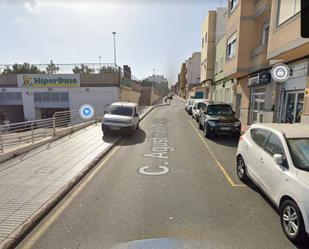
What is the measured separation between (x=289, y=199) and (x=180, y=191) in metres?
2.24

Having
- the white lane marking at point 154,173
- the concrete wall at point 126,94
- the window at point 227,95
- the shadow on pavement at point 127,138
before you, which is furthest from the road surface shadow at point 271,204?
the concrete wall at point 126,94

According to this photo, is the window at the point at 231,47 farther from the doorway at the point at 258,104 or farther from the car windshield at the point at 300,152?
the car windshield at the point at 300,152

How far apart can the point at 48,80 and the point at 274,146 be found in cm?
2777

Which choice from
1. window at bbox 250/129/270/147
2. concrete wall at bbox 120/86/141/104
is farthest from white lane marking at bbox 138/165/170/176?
concrete wall at bbox 120/86/141/104

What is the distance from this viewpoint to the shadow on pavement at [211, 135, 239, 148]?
9.90 metres

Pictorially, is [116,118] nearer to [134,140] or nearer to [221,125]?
[134,140]

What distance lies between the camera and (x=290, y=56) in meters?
9.45

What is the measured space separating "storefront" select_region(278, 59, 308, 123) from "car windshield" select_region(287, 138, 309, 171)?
22.4 ft

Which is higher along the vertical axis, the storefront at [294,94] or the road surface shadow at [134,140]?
the storefront at [294,94]

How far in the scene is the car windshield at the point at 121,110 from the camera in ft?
39.9

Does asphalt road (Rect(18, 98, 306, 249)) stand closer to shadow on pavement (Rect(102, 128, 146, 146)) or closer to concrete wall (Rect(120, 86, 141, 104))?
shadow on pavement (Rect(102, 128, 146, 146))

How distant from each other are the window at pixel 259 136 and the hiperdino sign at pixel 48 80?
24077 mm

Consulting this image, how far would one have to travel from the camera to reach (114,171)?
20.8ft

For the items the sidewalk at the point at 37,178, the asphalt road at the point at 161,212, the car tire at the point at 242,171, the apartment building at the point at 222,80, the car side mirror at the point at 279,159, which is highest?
the apartment building at the point at 222,80
